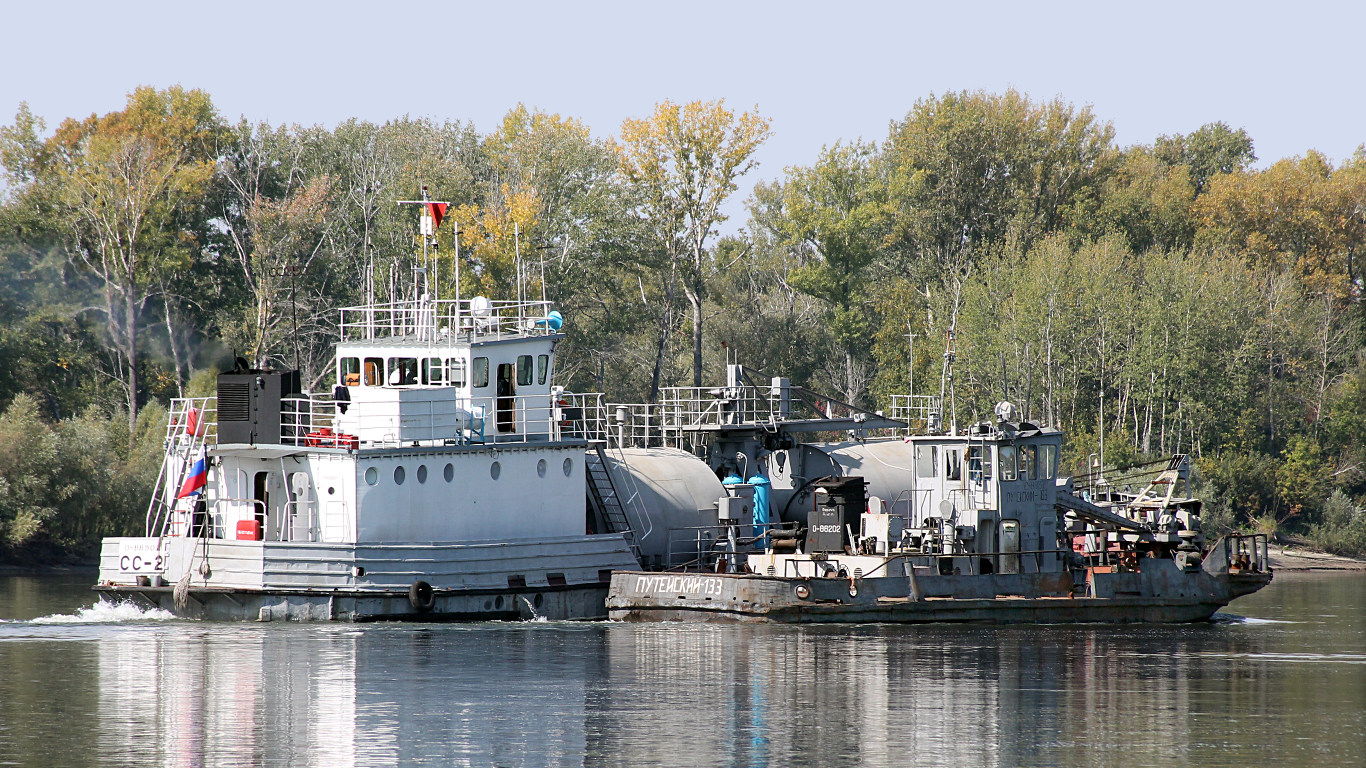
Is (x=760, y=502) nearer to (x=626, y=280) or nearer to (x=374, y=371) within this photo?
(x=374, y=371)

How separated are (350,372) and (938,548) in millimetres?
14003

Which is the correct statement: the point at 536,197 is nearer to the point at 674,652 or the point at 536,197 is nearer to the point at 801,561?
the point at 801,561

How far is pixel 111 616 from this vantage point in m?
33.3

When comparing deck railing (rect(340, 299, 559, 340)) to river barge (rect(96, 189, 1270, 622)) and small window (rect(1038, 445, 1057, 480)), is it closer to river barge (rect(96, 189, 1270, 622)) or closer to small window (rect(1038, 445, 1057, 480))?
river barge (rect(96, 189, 1270, 622))

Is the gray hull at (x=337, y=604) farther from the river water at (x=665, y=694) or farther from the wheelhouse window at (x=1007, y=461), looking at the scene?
the wheelhouse window at (x=1007, y=461)

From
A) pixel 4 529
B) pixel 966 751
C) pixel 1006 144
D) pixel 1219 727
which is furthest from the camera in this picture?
pixel 1006 144

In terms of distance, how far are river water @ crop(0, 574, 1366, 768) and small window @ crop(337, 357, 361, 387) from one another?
20.4 ft

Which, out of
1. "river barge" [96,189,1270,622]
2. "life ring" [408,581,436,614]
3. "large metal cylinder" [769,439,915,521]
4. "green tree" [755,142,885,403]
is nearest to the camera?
"life ring" [408,581,436,614]

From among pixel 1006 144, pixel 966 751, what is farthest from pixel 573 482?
pixel 1006 144

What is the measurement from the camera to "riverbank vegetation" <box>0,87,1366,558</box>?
206 feet

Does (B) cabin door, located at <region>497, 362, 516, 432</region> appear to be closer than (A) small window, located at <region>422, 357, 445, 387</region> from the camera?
No

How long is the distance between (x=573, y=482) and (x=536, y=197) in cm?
2916

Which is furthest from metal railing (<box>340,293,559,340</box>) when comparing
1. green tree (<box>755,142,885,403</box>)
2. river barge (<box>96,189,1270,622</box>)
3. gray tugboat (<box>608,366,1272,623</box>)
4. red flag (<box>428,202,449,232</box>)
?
green tree (<box>755,142,885,403</box>)

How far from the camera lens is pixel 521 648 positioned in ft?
98.1
